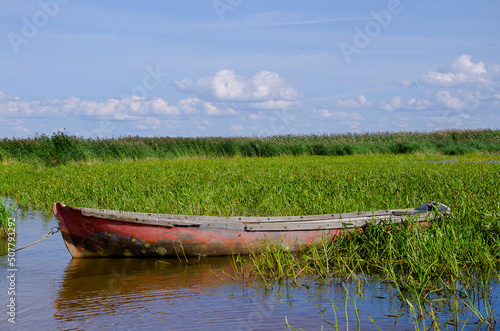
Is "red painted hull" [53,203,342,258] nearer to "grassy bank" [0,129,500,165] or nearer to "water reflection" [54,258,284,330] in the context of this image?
"water reflection" [54,258,284,330]

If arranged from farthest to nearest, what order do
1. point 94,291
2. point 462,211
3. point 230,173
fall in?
1. point 230,173
2. point 462,211
3. point 94,291

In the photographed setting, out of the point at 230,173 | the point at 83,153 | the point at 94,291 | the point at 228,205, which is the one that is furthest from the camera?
the point at 83,153

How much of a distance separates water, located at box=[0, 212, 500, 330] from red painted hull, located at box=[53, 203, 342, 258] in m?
0.19

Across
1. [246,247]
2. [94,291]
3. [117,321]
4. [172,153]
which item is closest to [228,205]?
[246,247]

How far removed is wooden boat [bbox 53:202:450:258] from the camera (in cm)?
672

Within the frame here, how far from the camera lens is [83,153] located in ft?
74.4

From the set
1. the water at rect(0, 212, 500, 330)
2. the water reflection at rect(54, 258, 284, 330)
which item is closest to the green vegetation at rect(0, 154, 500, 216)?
the water reflection at rect(54, 258, 284, 330)

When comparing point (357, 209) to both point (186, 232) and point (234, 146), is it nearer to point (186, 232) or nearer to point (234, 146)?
point (186, 232)

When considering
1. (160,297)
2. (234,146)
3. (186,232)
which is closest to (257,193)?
(186,232)

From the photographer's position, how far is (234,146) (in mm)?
29016

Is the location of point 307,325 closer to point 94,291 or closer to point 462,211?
point 94,291

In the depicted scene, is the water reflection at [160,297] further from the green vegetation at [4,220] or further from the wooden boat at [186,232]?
the green vegetation at [4,220]

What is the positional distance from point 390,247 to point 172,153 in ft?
71.7

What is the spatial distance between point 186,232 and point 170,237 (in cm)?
23
